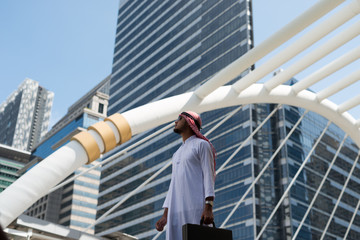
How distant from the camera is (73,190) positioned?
99.6m

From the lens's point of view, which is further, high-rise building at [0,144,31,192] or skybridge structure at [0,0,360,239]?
high-rise building at [0,144,31,192]

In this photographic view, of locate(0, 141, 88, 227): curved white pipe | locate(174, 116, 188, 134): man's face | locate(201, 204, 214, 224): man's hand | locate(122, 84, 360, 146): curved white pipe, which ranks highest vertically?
locate(122, 84, 360, 146): curved white pipe

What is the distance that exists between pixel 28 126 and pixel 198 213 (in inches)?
7225

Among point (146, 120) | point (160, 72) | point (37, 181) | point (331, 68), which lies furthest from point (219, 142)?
point (37, 181)

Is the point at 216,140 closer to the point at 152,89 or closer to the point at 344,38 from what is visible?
the point at 152,89

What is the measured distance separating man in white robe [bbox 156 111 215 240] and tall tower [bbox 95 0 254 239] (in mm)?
57073

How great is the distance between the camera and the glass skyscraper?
5972 centimetres

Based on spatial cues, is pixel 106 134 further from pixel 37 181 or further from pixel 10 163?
pixel 10 163

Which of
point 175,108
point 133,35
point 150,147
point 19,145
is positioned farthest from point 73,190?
point 175,108

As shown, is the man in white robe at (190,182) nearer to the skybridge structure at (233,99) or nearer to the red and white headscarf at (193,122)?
the red and white headscarf at (193,122)

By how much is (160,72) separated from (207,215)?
82.6 m

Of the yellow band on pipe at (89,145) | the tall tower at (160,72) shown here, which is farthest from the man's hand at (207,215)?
the tall tower at (160,72)

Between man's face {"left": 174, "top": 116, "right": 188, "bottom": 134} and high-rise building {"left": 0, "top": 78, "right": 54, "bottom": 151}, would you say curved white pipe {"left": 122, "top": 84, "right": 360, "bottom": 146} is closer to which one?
man's face {"left": 174, "top": 116, "right": 188, "bottom": 134}

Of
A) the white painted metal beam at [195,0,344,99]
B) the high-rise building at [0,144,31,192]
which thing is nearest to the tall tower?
the high-rise building at [0,144,31,192]
